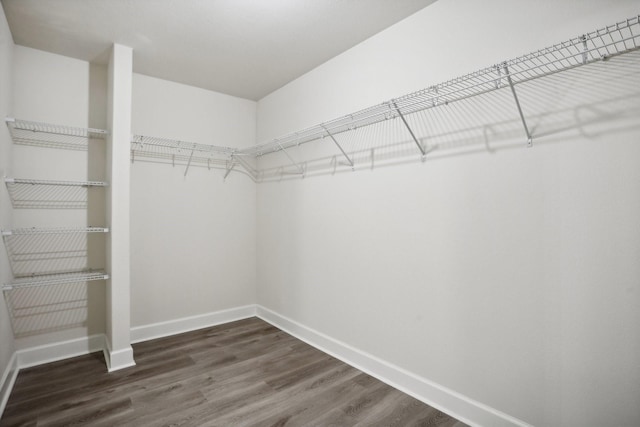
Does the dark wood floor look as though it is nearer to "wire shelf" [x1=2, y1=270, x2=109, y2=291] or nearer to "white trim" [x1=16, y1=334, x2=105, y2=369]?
"white trim" [x1=16, y1=334, x2=105, y2=369]

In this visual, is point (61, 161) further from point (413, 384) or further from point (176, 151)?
point (413, 384)

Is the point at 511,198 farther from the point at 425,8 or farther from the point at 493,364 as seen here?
the point at 425,8

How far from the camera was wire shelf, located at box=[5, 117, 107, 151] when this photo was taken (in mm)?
2367

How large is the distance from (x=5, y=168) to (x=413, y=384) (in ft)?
9.83

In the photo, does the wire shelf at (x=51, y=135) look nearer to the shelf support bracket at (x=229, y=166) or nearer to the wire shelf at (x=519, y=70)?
the shelf support bracket at (x=229, y=166)

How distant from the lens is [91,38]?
230 centimetres

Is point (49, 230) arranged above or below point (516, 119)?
below

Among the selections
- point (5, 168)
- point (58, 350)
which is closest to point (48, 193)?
point (5, 168)

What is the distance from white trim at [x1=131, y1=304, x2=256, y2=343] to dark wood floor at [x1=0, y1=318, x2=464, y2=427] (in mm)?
193

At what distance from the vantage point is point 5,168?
213 centimetres

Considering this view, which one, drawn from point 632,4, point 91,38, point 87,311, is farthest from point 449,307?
point 91,38

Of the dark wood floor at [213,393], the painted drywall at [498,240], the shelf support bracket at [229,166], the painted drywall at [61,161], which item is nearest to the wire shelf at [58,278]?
the painted drywall at [61,161]

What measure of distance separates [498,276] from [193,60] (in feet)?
8.84

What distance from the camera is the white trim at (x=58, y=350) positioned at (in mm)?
2404
